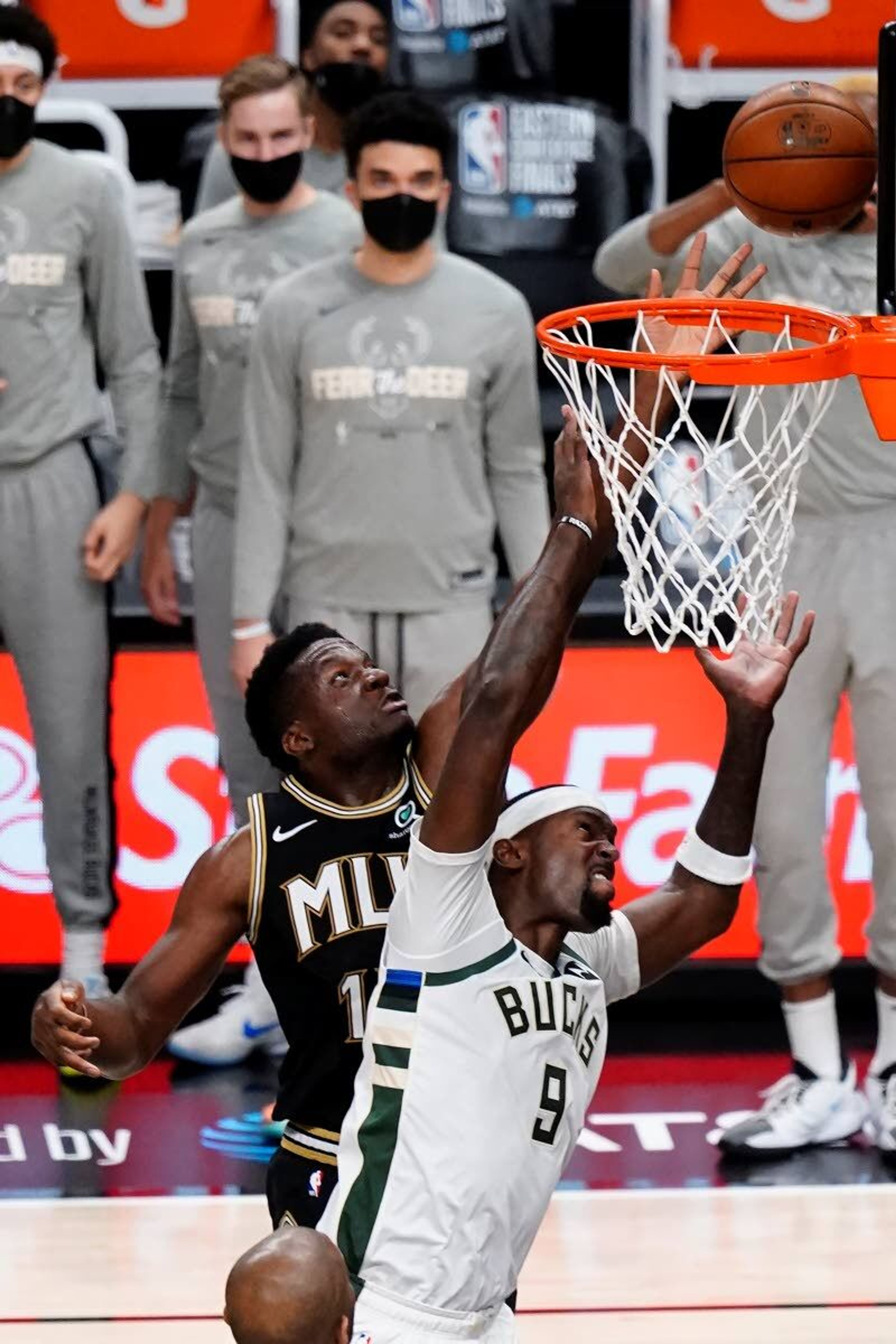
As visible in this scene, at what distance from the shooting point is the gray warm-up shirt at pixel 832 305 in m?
5.15

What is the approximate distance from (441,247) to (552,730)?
52.4 inches

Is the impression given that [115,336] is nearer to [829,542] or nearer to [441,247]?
[441,247]

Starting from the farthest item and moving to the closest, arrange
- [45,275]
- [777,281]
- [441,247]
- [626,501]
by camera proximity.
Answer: [441,247], [45,275], [777,281], [626,501]

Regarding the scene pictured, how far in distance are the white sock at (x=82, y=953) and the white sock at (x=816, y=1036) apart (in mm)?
1674

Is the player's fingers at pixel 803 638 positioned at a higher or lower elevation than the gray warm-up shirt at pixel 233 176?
higher

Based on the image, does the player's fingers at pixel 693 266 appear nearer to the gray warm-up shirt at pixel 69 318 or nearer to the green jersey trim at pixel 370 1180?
the green jersey trim at pixel 370 1180

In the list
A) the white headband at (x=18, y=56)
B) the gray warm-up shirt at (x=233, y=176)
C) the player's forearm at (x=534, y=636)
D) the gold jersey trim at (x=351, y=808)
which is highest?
the white headband at (x=18, y=56)

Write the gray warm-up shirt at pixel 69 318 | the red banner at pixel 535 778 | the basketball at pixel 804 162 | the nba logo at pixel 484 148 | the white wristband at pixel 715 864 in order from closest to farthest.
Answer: the white wristband at pixel 715 864
the basketball at pixel 804 162
the gray warm-up shirt at pixel 69 318
the red banner at pixel 535 778
the nba logo at pixel 484 148

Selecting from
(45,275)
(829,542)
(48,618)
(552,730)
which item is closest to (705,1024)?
(552,730)

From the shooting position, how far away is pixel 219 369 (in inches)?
228

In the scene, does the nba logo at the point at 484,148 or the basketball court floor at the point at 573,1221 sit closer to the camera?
the basketball court floor at the point at 573,1221

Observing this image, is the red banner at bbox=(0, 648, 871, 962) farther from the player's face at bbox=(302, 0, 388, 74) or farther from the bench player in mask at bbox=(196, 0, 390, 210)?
the player's face at bbox=(302, 0, 388, 74)

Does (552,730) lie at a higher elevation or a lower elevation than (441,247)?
lower

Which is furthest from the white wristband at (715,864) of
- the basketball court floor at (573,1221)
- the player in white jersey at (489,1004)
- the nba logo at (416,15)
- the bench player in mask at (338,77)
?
the nba logo at (416,15)
